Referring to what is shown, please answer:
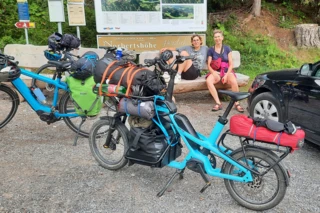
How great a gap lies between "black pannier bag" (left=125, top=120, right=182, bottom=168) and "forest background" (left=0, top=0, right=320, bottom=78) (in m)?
5.89

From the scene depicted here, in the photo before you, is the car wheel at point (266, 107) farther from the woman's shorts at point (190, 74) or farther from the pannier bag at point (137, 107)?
the pannier bag at point (137, 107)

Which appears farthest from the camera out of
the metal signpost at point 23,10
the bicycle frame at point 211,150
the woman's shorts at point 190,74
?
the metal signpost at point 23,10

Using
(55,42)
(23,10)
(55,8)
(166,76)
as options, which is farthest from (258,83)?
(23,10)

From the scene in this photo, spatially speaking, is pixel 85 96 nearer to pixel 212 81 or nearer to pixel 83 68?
pixel 83 68

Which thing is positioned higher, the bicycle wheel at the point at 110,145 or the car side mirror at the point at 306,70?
the car side mirror at the point at 306,70

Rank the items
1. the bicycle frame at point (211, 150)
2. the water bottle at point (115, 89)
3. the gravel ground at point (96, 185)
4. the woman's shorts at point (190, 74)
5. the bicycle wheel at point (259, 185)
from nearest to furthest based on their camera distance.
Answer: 1. the bicycle wheel at point (259, 185)
2. the bicycle frame at point (211, 150)
3. the gravel ground at point (96, 185)
4. the water bottle at point (115, 89)
5. the woman's shorts at point (190, 74)

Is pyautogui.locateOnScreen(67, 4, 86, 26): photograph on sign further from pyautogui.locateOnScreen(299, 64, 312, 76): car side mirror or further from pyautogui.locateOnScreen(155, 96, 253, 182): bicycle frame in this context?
pyautogui.locateOnScreen(299, 64, 312, 76): car side mirror

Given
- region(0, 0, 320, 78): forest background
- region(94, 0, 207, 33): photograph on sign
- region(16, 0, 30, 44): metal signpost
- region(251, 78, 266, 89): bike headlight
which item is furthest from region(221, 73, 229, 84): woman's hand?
region(16, 0, 30, 44): metal signpost

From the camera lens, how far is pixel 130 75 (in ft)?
10.9

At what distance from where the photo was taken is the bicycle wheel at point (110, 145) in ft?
12.0

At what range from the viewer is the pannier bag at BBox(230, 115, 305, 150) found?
8.88ft

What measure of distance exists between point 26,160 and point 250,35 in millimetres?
8464

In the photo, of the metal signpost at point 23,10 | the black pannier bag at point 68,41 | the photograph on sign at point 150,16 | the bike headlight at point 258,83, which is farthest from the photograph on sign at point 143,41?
the bike headlight at point 258,83

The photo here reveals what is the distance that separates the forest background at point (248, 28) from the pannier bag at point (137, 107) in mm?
6034
